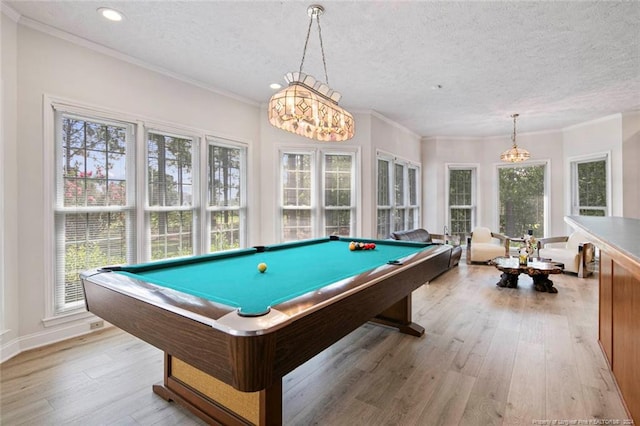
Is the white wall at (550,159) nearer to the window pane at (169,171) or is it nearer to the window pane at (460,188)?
the window pane at (460,188)

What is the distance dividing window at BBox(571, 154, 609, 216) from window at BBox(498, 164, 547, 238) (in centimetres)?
53

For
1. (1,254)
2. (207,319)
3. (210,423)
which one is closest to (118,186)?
(1,254)

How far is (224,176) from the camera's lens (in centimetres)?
442

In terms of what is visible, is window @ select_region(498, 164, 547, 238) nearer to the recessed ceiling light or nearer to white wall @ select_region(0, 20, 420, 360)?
white wall @ select_region(0, 20, 420, 360)

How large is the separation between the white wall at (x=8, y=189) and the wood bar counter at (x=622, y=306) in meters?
3.94

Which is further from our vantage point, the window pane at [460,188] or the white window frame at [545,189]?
the window pane at [460,188]

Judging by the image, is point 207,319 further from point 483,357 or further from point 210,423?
point 483,357

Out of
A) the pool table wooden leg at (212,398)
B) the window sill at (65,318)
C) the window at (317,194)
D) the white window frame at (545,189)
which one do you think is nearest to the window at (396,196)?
the window at (317,194)

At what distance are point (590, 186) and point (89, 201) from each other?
802 cm

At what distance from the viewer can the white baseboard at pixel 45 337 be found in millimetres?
2514

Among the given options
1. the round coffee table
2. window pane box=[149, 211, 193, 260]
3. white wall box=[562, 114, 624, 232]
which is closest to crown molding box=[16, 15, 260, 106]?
window pane box=[149, 211, 193, 260]

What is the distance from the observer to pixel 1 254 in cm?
249

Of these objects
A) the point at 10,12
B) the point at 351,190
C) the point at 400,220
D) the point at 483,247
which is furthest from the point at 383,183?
the point at 10,12

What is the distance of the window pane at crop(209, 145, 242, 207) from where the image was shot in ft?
13.9
